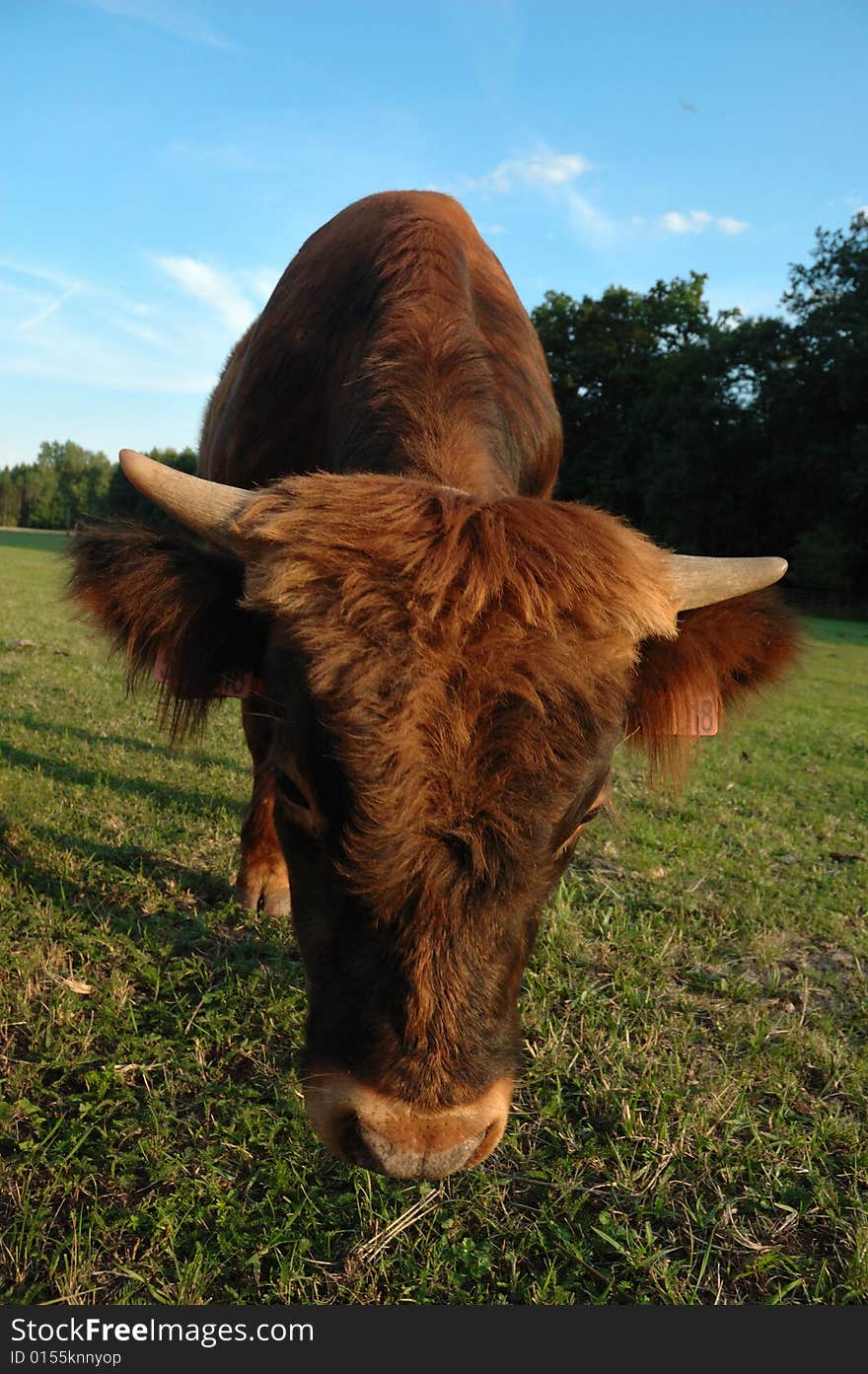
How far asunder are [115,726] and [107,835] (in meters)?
2.99

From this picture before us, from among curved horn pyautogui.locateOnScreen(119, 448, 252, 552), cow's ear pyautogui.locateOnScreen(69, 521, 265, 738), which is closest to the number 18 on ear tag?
cow's ear pyautogui.locateOnScreen(69, 521, 265, 738)

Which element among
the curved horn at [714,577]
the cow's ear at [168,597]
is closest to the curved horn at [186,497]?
the cow's ear at [168,597]

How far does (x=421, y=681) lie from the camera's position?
6.38ft

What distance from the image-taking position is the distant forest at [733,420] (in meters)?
41.9

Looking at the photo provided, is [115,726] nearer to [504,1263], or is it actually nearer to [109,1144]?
[109,1144]

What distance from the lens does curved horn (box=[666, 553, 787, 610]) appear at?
2.59 meters

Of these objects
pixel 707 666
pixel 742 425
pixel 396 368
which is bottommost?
pixel 707 666

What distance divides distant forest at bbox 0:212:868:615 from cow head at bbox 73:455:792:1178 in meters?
36.9

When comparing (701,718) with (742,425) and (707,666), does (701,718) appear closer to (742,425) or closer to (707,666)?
(707,666)

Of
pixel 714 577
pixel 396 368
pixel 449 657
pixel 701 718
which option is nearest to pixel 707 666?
pixel 701 718

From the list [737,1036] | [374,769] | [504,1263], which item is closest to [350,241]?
[374,769]

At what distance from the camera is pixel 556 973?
3656mm

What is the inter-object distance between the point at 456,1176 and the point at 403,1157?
88cm

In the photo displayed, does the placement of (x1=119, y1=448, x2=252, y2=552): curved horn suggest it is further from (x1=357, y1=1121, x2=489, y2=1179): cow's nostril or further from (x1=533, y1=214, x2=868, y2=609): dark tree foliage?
(x1=533, y1=214, x2=868, y2=609): dark tree foliage
